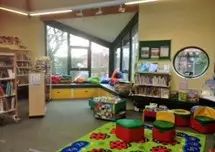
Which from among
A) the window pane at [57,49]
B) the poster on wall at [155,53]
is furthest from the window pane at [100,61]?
the poster on wall at [155,53]

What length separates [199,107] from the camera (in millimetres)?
4457

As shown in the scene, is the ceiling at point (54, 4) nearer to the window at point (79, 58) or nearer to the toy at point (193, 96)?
the window at point (79, 58)

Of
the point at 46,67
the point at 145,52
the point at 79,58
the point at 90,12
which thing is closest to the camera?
the point at 145,52

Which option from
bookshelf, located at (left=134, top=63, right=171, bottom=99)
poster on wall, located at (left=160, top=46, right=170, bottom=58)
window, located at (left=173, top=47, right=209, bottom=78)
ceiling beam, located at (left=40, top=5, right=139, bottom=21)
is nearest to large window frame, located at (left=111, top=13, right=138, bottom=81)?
ceiling beam, located at (left=40, top=5, right=139, bottom=21)

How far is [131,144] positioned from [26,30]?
6372 millimetres

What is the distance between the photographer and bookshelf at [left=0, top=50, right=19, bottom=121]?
14.8ft

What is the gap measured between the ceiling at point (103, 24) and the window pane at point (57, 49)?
609mm

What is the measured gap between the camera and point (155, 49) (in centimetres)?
571

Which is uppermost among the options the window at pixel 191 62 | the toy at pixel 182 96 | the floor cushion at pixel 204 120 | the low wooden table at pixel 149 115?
the window at pixel 191 62

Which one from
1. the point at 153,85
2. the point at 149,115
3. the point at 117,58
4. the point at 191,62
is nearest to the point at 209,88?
the point at 191,62

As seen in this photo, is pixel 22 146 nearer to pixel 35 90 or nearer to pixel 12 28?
pixel 35 90

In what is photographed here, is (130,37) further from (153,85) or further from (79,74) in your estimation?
(79,74)

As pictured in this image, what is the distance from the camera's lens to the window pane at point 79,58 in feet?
28.3

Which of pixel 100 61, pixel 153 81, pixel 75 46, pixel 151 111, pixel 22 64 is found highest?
pixel 75 46
